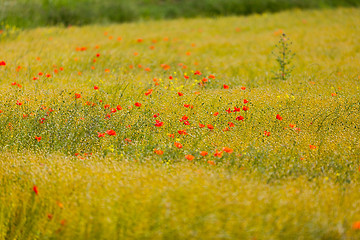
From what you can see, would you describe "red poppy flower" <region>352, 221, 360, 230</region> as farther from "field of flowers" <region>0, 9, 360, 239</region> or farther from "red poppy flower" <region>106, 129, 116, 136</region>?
"red poppy flower" <region>106, 129, 116, 136</region>

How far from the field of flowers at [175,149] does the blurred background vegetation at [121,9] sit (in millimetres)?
3104

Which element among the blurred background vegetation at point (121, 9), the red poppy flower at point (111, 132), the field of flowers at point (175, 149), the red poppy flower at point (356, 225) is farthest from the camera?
the blurred background vegetation at point (121, 9)

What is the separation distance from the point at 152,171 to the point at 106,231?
29.7 inches

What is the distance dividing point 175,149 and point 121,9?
9991 mm

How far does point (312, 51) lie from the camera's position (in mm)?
8664

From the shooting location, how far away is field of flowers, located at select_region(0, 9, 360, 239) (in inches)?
112

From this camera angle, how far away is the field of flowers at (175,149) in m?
2.85

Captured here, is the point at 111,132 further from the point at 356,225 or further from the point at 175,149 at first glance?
the point at 356,225

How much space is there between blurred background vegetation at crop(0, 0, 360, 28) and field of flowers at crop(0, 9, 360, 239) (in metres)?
3.10

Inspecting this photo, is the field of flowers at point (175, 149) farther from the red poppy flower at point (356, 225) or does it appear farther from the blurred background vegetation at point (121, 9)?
the blurred background vegetation at point (121, 9)

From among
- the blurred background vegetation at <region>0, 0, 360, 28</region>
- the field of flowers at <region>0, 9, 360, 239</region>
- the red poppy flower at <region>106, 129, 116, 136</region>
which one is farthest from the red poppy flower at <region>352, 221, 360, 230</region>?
the blurred background vegetation at <region>0, 0, 360, 28</region>

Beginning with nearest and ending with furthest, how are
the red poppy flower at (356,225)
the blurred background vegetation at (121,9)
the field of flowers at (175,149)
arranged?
the red poppy flower at (356,225) → the field of flowers at (175,149) → the blurred background vegetation at (121,9)

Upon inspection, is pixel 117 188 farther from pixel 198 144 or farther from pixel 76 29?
pixel 76 29

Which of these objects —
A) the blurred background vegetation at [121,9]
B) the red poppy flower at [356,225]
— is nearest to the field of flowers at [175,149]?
the red poppy flower at [356,225]
